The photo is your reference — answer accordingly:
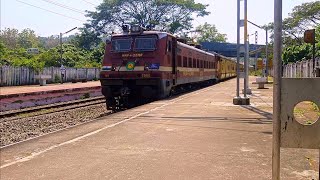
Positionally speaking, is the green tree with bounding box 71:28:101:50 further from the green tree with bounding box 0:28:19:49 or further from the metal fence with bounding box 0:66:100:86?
the green tree with bounding box 0:28:19:49

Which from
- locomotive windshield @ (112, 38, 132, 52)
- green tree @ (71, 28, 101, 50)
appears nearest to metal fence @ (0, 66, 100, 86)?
green tree @ (71, 28, 101, 50)

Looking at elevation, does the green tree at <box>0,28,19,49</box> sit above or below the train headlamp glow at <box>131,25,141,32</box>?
above

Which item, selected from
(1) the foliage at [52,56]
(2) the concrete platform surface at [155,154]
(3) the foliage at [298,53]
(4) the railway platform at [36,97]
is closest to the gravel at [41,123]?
(2) the concrete platform surface at [155,154]

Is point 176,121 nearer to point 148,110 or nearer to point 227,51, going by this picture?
point 148,110

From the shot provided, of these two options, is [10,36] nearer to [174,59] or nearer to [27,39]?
[27,39]

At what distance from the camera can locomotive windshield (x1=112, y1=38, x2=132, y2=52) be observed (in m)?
15.7

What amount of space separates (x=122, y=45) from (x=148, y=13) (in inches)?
1708

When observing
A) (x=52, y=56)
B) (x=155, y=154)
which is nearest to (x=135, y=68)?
(x=155, y=154)

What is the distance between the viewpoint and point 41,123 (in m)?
12.5

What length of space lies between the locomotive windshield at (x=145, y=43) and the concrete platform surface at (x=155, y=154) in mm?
6853

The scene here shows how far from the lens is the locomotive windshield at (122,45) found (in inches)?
617

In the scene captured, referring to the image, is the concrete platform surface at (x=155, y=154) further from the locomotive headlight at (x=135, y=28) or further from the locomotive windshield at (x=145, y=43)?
the locomotive headlight at (x=135, y=28)

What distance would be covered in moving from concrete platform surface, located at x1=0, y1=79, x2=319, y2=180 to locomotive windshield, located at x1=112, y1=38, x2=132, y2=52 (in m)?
7.04

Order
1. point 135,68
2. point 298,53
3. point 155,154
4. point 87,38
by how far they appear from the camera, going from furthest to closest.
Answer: point 87,38, point 298,53, point 135,68, point 155,154
